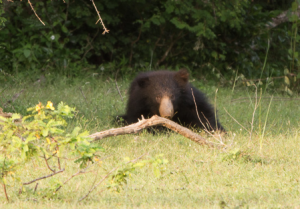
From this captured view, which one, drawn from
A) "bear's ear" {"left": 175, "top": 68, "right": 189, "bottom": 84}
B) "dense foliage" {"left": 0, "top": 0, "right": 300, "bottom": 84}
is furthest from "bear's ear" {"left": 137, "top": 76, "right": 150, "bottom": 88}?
"dense foliage" {"left": 0, "top": 0, "right": 300, "bottom": 84}

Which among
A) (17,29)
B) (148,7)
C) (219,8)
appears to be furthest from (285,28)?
(17,29)

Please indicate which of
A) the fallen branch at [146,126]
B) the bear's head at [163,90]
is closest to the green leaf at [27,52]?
Answer: the bear's head at [163,90]

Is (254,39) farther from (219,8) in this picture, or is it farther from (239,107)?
(239,107)

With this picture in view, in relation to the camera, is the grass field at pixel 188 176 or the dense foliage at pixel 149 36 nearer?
the grass field at pixel 188 176

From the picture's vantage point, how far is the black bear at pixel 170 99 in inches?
213

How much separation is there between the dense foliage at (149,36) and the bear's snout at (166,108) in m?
3.41

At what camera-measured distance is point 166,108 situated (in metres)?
5.21

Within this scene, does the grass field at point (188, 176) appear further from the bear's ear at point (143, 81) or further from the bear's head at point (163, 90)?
the bear's ear at point (143, 81)

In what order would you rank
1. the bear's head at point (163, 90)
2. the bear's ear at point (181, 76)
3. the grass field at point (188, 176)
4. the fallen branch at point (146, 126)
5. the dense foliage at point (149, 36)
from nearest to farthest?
1. the grass field at point (188, 176)
2. the fallen branch at point (146, 126)
3. the bear's head at point (163, 90)
4. the bear's ear at point (181, 76)
5. the dense foliage at point (149, 36)

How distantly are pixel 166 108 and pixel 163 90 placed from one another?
0.29 m

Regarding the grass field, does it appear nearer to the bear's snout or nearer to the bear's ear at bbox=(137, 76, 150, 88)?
the bear's snout

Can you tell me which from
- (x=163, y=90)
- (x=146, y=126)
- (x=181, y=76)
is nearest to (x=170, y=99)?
(x=163, y=90)

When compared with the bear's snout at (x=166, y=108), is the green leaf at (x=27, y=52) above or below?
above

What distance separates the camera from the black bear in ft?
17.7
